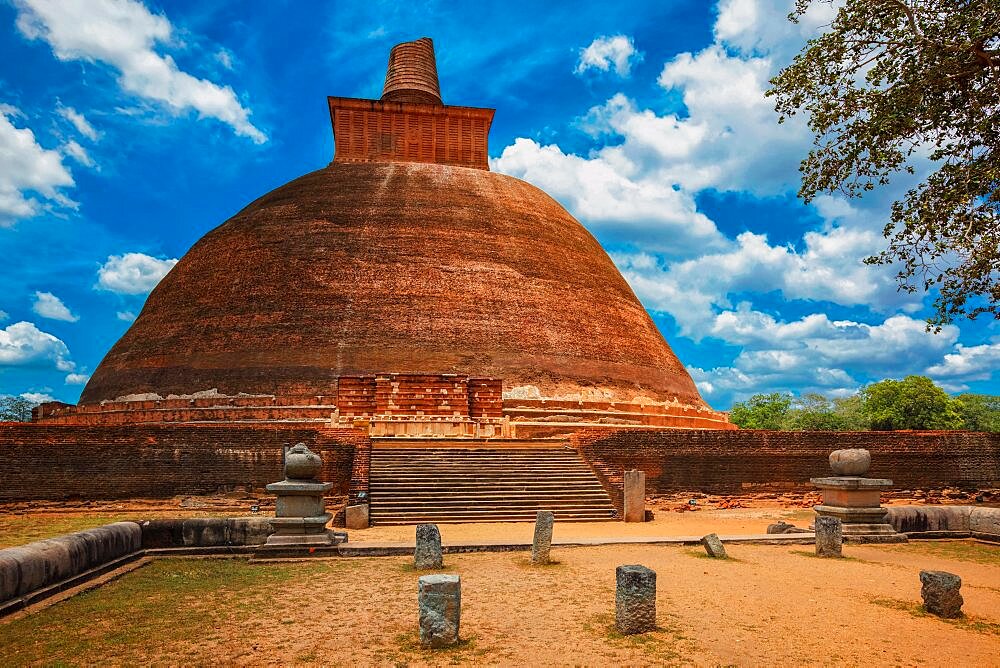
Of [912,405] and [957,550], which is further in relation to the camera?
[912,405]

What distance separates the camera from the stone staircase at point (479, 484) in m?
12.2

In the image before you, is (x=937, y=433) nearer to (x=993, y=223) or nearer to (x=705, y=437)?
(x=705, y=437)

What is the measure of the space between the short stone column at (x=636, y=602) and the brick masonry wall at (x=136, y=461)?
30.5 feet

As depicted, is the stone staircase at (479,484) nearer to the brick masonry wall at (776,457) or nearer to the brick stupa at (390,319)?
the brick masonry wall at (776,457)

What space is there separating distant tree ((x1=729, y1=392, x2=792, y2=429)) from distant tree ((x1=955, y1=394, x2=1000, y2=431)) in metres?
9.28

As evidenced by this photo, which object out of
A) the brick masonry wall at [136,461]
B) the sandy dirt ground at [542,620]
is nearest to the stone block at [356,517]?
the brick masonry wall at [136,461]

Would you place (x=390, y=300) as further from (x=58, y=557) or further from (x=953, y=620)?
(x=953, y=620)

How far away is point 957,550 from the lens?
29.6 feet

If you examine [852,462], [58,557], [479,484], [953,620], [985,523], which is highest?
[852,462]

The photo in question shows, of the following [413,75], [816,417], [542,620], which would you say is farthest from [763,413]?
[542,620]

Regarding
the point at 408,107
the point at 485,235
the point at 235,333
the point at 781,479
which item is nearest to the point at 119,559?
the point at 781,479

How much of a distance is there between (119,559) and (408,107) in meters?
22.1

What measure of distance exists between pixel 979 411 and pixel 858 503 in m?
44.2

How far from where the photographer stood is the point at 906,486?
49.5 feet
